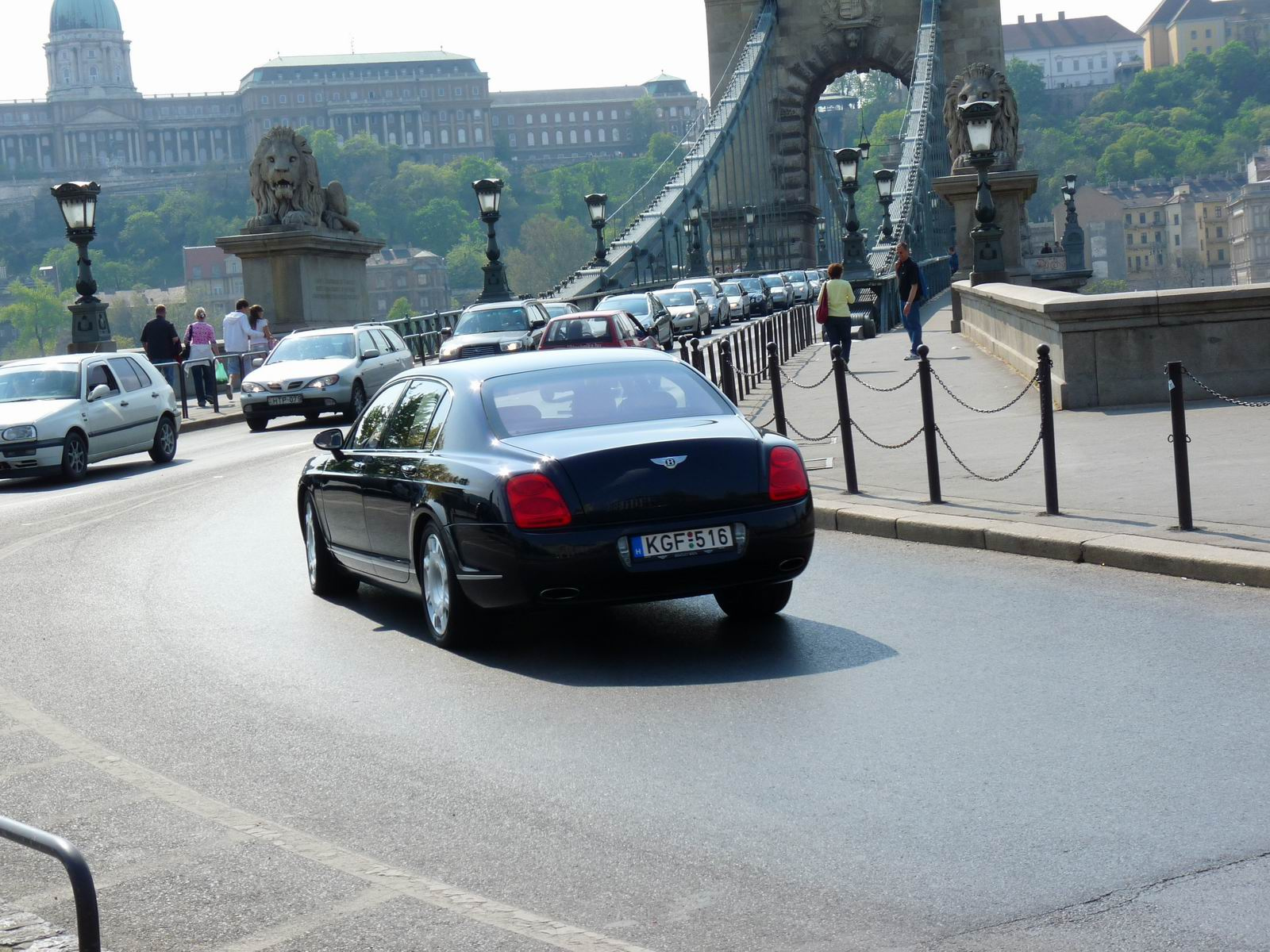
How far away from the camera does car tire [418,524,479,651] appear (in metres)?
8.17

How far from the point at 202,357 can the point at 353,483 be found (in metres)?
23.1

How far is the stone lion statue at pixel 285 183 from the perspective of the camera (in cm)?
3475

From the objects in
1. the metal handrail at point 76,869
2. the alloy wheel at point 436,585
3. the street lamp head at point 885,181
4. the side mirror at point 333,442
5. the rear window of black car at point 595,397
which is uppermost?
the street lamp head at point 885,181

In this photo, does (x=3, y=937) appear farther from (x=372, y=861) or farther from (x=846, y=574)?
(x=846, y=574)

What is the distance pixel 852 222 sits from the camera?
43844mm

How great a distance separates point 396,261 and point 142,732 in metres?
181

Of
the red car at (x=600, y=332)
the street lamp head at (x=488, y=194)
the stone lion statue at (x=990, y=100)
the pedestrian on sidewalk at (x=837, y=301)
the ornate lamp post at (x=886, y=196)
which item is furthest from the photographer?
the ornate lamp post at (x=886, y=196)

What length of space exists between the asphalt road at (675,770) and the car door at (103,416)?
1015 cm

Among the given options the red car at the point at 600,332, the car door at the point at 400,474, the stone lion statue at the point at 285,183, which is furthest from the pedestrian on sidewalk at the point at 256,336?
the car door at the point at 400,474

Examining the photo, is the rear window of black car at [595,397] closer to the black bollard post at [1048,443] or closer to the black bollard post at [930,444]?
the black bollard post at [1048,443]

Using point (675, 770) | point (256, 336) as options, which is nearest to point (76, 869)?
point (675, 770)

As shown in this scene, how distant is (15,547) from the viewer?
44.0 ft

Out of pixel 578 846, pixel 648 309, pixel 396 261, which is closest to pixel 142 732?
pixel 578 846

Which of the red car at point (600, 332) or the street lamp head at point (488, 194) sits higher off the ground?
the street lamp head at point (488, 194)
